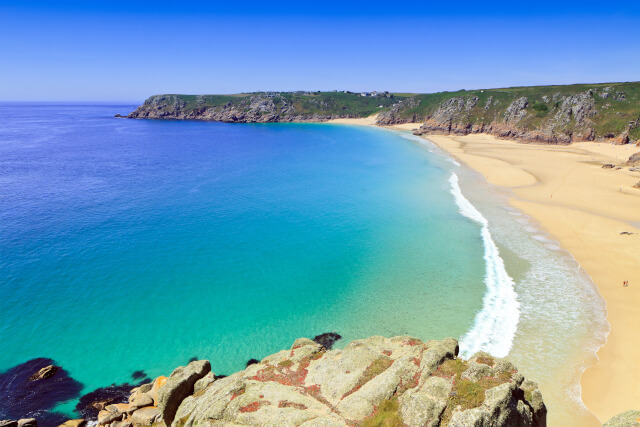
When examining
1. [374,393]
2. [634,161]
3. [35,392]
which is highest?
[634,161]

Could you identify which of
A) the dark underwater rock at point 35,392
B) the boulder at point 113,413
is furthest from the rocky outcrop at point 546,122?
the dark underwater rock at point 35,392

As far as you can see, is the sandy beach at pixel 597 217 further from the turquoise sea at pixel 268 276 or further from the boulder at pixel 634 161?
the boulder at pixel 634 161

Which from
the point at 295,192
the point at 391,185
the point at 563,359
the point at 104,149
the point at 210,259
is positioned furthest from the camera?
the point at 104,149

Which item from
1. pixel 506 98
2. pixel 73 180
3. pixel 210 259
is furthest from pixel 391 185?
pixel 506 98

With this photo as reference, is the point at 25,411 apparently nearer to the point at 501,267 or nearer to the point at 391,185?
the point at 501,267

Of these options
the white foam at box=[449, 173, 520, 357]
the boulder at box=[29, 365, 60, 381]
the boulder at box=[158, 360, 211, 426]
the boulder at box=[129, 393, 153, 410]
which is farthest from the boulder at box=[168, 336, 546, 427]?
the boulder at box=[29, 365, 60, 381]

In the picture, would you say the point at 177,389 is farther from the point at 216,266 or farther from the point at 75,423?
the point at 216,266

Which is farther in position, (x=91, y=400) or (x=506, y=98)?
(x=506, y=98)

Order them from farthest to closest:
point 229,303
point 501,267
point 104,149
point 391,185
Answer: point 104,149, point 391,185, point 501,267, point 229,303

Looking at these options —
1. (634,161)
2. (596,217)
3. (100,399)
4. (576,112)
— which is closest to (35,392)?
(100,399)
